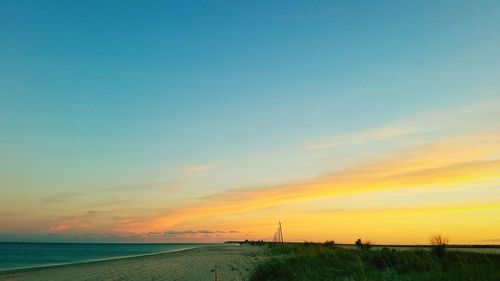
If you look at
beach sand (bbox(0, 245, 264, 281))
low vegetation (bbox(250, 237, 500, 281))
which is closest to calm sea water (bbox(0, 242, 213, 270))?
beach sand (bbox(0, 245, 264, 281))

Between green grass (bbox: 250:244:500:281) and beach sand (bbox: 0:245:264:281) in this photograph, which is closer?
green grass (bbox: 250:244:500:281)

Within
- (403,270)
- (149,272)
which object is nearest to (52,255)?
(149,272)

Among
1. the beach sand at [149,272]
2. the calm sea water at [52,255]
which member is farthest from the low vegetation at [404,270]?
the calm sea water at [52,255]

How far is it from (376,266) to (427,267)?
127 inches

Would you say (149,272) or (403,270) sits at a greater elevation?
(403,270)

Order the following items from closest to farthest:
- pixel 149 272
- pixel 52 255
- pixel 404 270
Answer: pixel 404 270, pixel 149 272, pixel 52 255

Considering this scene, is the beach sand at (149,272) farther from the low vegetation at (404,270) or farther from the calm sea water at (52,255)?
the calm sea water at (52,255)

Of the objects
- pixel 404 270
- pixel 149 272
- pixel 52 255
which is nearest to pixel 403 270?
pixel 404 270

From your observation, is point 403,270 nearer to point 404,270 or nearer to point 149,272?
point 404,270

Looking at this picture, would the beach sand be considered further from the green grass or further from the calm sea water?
the calm sea water

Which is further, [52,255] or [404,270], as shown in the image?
[52,255]

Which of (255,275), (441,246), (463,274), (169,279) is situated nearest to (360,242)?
(441,246)

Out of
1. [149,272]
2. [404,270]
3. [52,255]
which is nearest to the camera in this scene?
[404,270]

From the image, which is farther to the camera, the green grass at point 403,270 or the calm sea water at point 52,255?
the calm sea water at point 52,255
